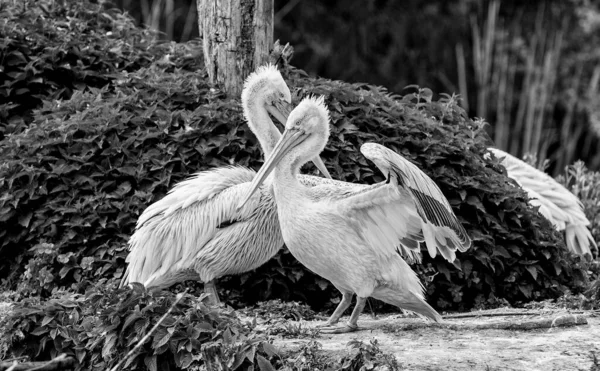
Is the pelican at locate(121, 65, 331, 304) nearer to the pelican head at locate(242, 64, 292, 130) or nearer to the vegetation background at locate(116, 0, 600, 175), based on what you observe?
the pelican head at locate(242, 64, 292, 130)

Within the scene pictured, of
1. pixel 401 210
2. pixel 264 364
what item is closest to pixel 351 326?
pixel 401 210

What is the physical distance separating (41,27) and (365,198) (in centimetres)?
402

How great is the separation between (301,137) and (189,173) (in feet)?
4.32

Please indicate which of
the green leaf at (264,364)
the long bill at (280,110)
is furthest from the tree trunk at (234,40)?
the green leaf at (264,364)

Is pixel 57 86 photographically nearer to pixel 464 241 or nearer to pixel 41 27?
pixel 41 27

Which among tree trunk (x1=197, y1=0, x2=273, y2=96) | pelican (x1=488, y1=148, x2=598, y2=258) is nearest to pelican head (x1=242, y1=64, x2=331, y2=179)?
tree trunk (x1=197, y1=0, x2=273, y2=96)

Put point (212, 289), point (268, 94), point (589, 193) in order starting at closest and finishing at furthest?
point (212, 289) → point (268, 94) → point (589, 193)

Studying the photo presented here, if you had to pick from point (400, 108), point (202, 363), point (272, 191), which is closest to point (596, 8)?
point (400, 108)

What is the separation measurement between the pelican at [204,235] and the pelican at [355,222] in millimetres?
433

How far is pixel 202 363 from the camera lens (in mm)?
4961

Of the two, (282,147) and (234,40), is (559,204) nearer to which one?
(234,40)

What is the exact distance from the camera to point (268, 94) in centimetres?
654

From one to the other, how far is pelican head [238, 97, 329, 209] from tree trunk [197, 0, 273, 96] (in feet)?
5.24

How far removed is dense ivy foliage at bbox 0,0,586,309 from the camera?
6.69 metres
